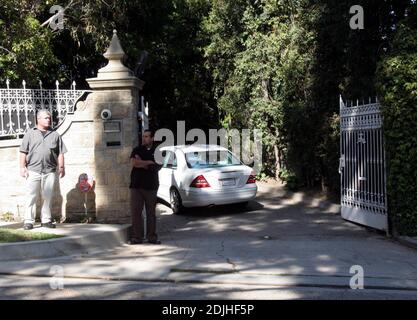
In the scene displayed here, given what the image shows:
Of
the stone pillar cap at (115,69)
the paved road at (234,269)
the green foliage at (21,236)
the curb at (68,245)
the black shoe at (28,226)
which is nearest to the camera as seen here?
the paved road at (234,269)

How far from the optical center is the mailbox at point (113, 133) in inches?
368

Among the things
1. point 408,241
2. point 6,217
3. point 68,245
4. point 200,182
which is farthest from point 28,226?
point 408,241

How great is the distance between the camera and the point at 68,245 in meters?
7.74

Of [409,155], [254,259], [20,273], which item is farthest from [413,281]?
[20,273]

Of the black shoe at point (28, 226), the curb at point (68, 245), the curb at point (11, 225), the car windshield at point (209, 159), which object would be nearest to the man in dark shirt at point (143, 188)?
the curb at point (68, 245)

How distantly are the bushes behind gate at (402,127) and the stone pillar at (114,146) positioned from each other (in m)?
4.40

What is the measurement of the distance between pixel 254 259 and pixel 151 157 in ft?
8.22

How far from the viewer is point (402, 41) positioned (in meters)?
9.10

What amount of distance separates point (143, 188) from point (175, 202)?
375 cm

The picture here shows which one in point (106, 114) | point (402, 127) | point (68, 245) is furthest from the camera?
point (106, 114)

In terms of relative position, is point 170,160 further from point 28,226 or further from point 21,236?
point 21,236

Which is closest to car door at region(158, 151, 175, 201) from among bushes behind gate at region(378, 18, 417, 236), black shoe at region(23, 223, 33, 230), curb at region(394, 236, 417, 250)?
black shoe at region(23, 223, 33, 230)

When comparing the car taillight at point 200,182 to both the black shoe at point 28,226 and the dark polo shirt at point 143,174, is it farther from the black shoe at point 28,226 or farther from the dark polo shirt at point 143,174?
the black shoe at point 28,226
